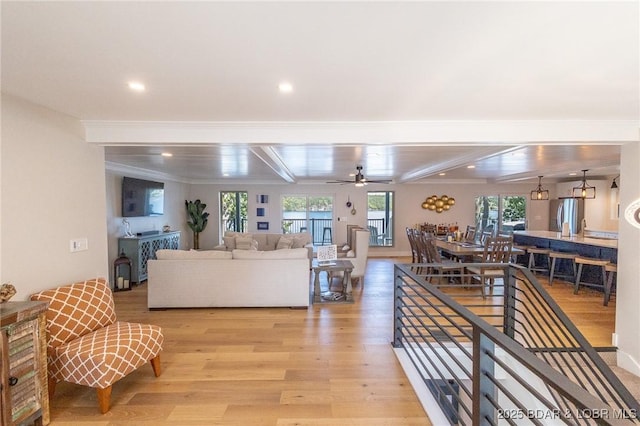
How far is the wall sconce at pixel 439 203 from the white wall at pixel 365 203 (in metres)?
0.16

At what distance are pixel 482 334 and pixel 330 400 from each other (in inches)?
57.7

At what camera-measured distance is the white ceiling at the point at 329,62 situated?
135 centimetres

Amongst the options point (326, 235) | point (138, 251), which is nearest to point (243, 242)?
point (138, 251)

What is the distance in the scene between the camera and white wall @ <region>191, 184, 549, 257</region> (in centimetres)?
916

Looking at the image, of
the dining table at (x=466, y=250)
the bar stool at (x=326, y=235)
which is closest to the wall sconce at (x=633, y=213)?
the dining table at (x=466, y=250)

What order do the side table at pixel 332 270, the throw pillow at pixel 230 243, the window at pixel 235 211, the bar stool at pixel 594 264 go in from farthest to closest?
the window at pixel 235 211, the throw pillow at pixel 230 243, the side table at pixel 332 270, the bar stool at pixel 594 264

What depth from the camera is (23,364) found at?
6.42 ft

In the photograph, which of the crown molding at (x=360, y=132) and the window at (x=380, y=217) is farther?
the window at (x=380, y=217)

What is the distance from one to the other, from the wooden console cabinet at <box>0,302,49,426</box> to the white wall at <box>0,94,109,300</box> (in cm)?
55

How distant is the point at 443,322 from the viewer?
157 inches

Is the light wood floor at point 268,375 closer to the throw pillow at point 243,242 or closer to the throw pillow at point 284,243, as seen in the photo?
the throw pillow at point 243,242

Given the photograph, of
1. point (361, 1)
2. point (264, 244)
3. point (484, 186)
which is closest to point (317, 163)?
point (264, 244)

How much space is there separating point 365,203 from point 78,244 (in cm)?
732

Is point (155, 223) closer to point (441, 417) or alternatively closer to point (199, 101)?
point (199, 101)
